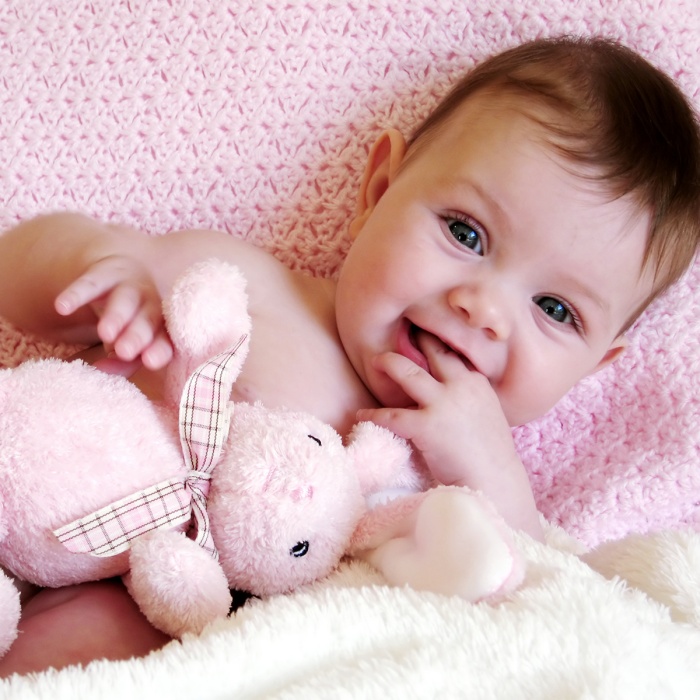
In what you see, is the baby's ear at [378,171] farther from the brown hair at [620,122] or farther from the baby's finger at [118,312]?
the baby's finger at [118,312]

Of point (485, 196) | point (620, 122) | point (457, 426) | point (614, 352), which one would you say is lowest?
point (457, 426)

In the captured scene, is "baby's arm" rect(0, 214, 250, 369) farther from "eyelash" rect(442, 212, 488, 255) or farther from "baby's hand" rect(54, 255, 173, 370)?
"eyelash" rect(442, 212, 488, 255)

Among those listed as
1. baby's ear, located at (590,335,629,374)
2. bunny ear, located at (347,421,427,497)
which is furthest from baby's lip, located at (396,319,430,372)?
baby's ear, located at (590,335,629,374)

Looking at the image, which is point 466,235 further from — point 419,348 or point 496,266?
point 419,348

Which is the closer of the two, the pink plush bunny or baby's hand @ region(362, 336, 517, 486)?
the pink plush bunny

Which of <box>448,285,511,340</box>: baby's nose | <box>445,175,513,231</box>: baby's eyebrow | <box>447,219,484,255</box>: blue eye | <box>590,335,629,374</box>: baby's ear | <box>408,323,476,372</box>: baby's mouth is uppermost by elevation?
<box>445,175,513,231</box>: baby's eyebrow

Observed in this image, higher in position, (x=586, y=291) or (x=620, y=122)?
(x=620, y=122)

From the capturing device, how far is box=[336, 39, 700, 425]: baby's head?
101cm

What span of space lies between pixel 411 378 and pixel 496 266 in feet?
0.61

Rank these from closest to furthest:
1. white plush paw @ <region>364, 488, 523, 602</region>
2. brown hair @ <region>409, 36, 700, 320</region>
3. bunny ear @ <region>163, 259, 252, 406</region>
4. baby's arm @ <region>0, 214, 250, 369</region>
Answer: white plush paw @ <region>364, 488, 523, 602</region> → bunny ear @ <region>163, 259, 252, 406</region> → baby's arm @ <region>0, 214, 250, 369</region> → brown hair @ <region>409, 36, 700, 320</region>

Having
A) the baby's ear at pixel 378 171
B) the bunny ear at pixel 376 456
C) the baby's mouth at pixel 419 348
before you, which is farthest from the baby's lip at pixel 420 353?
the baby's ear at pixel 378 171

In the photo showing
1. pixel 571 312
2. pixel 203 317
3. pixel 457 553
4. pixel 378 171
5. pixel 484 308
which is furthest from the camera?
pixel 378 171

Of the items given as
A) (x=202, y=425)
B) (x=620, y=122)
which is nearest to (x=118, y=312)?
(x=202, y=425)

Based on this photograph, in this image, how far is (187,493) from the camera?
2.49 ft
